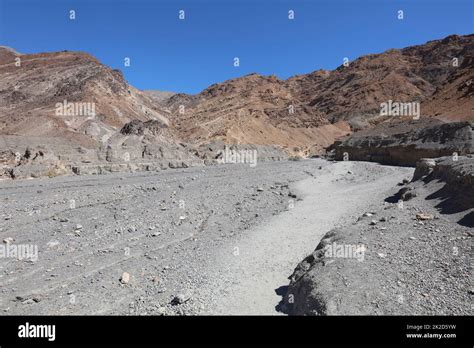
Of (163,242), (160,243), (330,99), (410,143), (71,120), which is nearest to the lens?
(160,243)

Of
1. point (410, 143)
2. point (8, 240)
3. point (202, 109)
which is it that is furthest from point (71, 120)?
point (202, 109)

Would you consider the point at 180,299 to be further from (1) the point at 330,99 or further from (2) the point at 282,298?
(1) the point at 330,99

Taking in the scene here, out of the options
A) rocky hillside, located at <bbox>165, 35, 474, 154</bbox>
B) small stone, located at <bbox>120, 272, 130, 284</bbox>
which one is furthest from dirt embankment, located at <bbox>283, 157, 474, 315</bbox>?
rocky hillside, located at <bbox>165, 35, 474, 154</bbox>

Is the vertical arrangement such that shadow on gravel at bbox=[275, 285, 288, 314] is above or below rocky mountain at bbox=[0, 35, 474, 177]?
below

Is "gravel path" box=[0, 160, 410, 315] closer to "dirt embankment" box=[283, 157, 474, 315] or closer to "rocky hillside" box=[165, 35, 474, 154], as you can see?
"dirt embankment" box=[283, 157, 474, 315]

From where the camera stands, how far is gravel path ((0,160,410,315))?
780 cm

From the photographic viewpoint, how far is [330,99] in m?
97.5

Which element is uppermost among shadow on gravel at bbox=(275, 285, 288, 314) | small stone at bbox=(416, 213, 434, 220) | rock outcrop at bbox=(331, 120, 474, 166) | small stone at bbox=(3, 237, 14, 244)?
rock outcrop at bbox=(331, 120, 474, 166)

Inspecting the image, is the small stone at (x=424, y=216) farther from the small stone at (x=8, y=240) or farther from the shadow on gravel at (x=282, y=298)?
the small stone at (x=8, y=240)

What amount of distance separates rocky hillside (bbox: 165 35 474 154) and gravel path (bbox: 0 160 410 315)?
27587mm

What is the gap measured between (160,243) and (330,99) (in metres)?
92.6

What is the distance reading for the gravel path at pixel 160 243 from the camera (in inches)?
307

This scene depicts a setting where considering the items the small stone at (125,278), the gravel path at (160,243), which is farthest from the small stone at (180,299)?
the small stone at (125,278)
